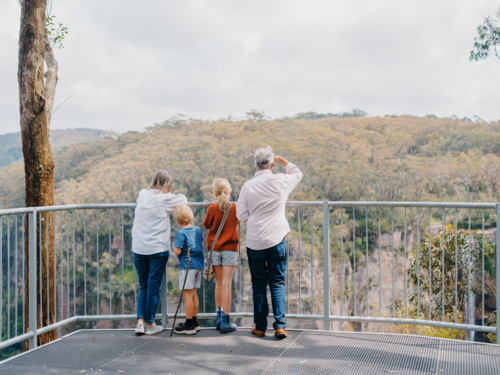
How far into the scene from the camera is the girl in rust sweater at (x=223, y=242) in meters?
4.03

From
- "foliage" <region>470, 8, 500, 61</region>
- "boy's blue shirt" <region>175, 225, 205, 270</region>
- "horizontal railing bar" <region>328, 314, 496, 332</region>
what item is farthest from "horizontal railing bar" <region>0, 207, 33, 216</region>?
"foliage" <region>470, 8, 500, 61</region>

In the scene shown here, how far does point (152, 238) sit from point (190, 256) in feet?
1.28

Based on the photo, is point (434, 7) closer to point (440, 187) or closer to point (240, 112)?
point (240, 112)

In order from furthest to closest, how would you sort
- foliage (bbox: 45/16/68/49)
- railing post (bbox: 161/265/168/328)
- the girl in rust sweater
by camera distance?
1. foliage (bbox: 45/16/68/49)
2. railing post (bbox: 161/265/168/328)
3. the girl in rust sweater

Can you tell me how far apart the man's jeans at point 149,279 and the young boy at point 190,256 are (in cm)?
20

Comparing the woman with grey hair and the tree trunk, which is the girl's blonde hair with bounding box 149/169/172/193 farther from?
the tree trunk

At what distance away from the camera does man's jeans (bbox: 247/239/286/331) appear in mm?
3898

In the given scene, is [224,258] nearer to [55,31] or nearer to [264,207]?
[264,207]

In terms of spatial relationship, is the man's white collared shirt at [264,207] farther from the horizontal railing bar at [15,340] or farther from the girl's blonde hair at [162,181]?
the horizontal railing bar at [15,340]

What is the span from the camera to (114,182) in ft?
150

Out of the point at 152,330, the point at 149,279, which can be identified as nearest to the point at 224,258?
the point at 149,279

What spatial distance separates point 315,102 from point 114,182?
40.4m

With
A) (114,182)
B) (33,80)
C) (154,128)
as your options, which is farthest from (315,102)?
(33,80)

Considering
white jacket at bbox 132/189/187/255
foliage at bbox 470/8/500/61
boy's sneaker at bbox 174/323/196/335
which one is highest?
foliage at bbox 470/8/500/61
